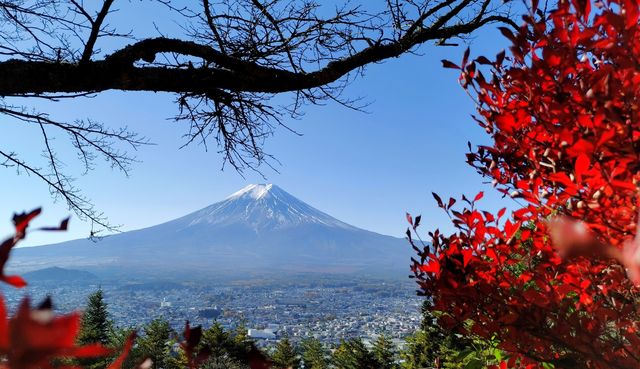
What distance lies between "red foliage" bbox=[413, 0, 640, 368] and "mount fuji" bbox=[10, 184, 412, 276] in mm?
141940

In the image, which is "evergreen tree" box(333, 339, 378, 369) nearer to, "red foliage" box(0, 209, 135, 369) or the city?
"red foliage" box(0, 209, 135, 369)

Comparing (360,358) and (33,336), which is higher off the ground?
(33,336)

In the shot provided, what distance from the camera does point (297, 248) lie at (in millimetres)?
167250

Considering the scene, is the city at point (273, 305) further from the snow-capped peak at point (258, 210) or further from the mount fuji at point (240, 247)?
the snow-capped peak at point (258, 210)

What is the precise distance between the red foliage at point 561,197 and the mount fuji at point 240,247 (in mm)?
141940

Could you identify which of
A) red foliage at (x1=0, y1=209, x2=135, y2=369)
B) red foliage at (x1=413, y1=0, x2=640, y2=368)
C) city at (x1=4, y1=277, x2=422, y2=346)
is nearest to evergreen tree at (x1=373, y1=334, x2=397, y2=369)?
red foliage at (x1=413, y1=0, x2=640, y2=368)

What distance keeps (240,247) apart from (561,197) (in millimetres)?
164207

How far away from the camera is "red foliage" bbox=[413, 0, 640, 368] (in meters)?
0.88

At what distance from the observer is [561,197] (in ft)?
3.82

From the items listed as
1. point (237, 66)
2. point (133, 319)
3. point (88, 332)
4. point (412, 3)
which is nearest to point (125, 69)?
point (237, 66)

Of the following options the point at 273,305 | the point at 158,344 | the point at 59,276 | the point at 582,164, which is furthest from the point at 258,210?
the point at 582,164

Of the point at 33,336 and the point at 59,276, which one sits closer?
the point at 33,336

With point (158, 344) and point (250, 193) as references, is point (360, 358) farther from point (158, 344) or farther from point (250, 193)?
point (250, 193)

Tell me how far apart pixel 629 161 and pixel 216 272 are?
5659 inches
